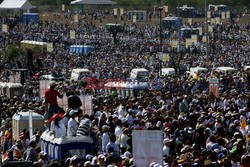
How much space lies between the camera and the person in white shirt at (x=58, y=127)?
906 inches

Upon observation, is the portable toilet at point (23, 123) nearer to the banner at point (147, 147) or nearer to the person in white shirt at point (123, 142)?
the person in white shirt at point (123, 142)

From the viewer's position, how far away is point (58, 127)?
23.1 m

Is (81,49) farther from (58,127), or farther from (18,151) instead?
(58,127)

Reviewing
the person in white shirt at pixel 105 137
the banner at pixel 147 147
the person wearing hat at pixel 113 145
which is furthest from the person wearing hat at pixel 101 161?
the person in white shirt at pixel 105 137

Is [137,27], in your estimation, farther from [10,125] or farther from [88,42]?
[10,125]

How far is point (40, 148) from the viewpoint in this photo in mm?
23344

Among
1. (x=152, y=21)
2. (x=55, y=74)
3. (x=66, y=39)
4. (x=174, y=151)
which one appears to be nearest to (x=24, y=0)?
(x=66, y=39)

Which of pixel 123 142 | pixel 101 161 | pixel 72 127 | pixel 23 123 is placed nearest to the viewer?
pixel 101 161

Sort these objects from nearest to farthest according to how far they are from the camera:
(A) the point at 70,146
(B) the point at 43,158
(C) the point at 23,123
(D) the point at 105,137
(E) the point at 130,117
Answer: (B) the point at 43,158, (A) the point at 70,146, (D) the point at 105,137, (C) the point at 23,123, (E) the point at 130,117

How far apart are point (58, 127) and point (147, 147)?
3530 mm

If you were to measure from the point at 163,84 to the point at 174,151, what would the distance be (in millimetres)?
24059

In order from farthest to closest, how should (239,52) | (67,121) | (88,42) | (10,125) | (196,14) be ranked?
1. (196,14)
2. (88,42)
3. (239,52)
4. (10,125)
5. (67,121)

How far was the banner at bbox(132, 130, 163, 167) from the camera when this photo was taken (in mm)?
19891

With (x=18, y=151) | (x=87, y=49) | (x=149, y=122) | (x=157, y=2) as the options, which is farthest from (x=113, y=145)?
(x=157, y=2)
